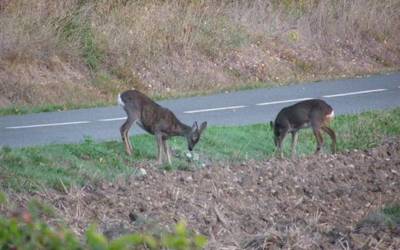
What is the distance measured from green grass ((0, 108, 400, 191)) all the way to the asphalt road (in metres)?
1.17

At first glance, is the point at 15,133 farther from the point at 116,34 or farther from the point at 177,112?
the point at 116,34

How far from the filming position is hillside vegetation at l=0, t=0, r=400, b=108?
21672 millimetres

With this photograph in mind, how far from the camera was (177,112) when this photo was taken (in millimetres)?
18234

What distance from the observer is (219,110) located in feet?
60.8

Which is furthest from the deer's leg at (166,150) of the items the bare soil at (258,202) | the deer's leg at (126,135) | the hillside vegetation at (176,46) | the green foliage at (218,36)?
the green foliage at (218,36)

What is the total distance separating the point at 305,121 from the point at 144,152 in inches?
104

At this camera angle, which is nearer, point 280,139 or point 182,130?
point 182,130

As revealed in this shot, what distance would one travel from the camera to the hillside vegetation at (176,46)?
21672 mm

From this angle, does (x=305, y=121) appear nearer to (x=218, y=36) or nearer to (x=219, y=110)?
(x=219, y=110)

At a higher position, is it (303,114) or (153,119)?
→ (153,119)

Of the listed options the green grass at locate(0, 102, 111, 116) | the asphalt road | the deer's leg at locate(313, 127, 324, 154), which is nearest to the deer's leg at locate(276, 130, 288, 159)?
the deer's leg at locate(313, 127, 324, 154)

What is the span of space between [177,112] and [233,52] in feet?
25.4

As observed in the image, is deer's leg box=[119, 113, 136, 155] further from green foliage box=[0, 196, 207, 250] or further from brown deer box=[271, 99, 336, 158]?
green foliage box=[0, 196, 207, 250]

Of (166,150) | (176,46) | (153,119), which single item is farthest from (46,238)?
(176,46)
